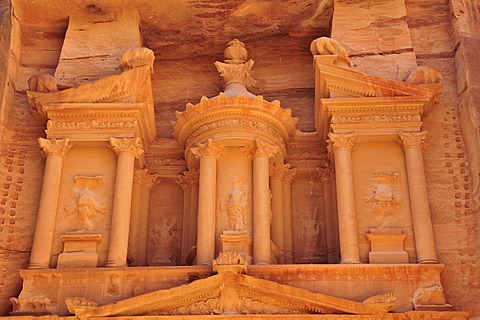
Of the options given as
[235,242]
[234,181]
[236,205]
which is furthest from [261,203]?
[235,242]

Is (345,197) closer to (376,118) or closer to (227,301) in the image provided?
(376,118)

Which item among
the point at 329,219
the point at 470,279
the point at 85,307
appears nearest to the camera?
the point at 85,307

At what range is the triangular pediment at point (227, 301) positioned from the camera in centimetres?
1127

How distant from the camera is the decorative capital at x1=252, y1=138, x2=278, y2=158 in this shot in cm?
1334

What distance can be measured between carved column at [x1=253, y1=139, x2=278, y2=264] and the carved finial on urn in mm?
1792

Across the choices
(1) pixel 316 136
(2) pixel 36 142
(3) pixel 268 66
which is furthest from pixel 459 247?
(2) pixel 36 142

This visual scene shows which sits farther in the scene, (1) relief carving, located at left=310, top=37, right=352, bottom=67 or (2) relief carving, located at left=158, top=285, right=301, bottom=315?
(1) relief carving, located at left=310, top=37, right=352, bottom=67

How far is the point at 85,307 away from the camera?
37.2 ft

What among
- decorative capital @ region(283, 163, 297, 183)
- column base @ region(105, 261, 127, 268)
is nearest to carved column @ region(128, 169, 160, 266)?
column base @ region(105, 261, 127, 268)

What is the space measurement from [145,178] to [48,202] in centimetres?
225

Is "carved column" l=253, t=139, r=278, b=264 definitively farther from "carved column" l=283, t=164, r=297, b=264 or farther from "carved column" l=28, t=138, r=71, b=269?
"carved column" l=28, t=138, r=71, b=269

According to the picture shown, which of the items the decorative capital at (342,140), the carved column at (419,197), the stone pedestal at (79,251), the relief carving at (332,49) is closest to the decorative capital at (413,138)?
the carved column at (419,197)

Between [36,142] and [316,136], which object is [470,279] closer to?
[316,136]

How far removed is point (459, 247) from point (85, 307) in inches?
257
